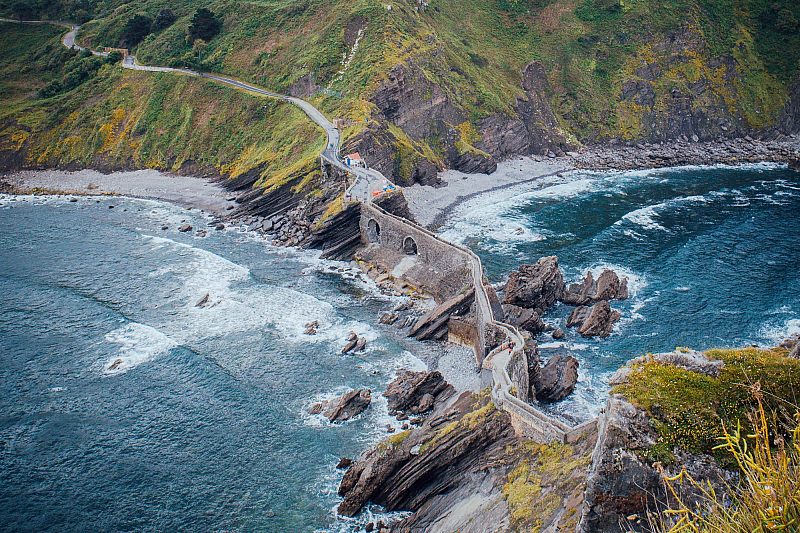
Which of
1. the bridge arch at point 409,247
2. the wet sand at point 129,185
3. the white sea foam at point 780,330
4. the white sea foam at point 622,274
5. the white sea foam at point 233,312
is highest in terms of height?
the wet sand at point 129,185

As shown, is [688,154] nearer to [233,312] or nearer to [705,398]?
[233,312]

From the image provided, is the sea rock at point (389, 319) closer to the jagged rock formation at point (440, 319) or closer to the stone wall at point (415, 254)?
the jagged rock formation at point (440, 319)

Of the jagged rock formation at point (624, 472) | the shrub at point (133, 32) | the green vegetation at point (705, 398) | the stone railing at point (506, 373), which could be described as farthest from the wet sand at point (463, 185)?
the shrub at point (133, 32)

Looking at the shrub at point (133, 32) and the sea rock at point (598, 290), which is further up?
the shrub at point (133, 32)

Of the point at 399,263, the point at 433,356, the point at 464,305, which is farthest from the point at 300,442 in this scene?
the point at 399,263

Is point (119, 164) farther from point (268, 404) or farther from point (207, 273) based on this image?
point (268, 404)

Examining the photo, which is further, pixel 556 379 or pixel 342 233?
pixel 342 233

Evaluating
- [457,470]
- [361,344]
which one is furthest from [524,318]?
[457,470]

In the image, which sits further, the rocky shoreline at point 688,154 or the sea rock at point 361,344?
the rocky shoreline at point 688,154
